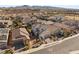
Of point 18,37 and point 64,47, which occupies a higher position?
point 18,37

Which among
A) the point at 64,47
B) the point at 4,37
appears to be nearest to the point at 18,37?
the point at 4,37

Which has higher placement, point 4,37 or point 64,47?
point 4,37

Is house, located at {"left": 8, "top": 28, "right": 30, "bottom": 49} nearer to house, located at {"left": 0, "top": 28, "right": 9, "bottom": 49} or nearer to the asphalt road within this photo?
house, located at {"left": 0, "top": 28, "right": 9, "bottom": 49}

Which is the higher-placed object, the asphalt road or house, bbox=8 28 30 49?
house, bbox=8 28 30 49

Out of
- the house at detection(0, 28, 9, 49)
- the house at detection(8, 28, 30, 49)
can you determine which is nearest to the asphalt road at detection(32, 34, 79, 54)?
the house at detection(8, 28, 30, 49)

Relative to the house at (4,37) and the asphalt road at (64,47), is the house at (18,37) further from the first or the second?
the asphalt road at (64,47)

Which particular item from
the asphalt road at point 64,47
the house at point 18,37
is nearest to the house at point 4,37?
the house at point 18,37

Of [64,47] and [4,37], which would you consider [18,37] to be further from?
[64,47]

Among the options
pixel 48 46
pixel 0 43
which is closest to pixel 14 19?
pixel 0 43
